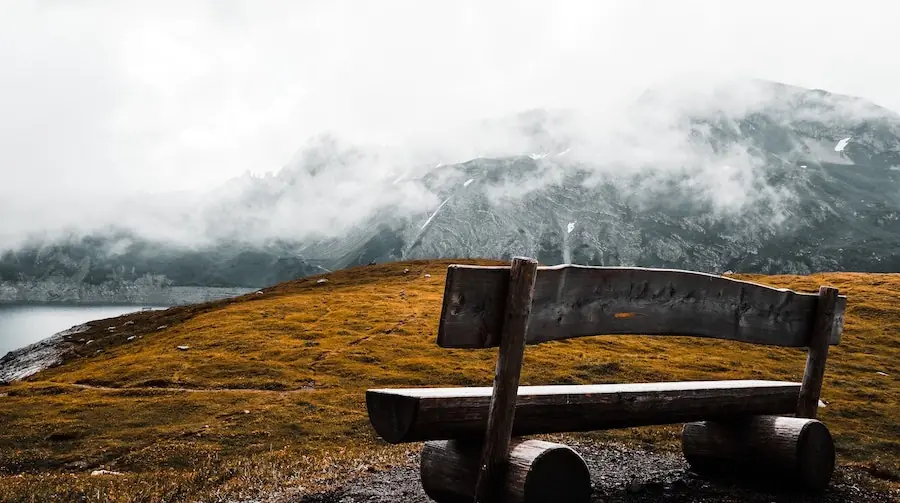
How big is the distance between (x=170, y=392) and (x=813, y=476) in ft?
102

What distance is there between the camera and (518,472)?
25.3ft

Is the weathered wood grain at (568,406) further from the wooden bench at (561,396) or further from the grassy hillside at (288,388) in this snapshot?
the grassy hillside at (288,388)

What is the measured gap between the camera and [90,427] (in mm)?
26516

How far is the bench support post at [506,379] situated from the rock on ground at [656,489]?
4.03 meters

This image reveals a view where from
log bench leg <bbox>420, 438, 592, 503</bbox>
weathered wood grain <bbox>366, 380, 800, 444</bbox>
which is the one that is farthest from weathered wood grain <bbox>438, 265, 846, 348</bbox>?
log bench leg <bbox>420, 438, 592, 503</bbox>

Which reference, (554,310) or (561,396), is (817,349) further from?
(554,310)

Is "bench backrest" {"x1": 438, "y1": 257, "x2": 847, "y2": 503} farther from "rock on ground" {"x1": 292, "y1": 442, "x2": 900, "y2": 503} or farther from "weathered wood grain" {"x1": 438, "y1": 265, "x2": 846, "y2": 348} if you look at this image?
"rock on ground" {"x1": 292, "y1": 442, "x2": 900, "y2": 503}

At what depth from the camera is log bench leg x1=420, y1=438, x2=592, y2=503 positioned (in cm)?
772

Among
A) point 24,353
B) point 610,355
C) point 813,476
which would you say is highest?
point 813,476

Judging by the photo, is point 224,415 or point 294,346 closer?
point 224,415

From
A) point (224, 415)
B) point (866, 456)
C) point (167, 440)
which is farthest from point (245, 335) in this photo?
point (866, 456)

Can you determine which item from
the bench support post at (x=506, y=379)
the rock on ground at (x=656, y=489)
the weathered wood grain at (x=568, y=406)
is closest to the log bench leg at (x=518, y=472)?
the bench support post at (x=506, y=379)

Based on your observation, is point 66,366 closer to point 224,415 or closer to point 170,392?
point 170,392

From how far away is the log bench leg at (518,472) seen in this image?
772cm
